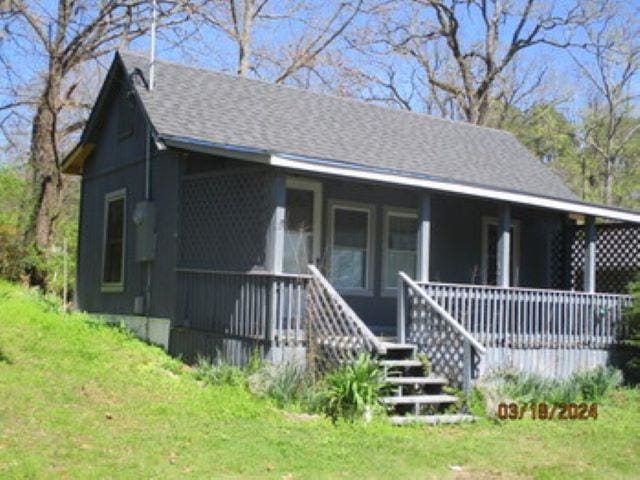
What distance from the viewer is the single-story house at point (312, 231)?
11.3 meters

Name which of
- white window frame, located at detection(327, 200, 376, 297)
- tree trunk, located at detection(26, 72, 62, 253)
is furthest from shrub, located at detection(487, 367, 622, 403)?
tree trunk, located at detection(26, 72, 62, 253)

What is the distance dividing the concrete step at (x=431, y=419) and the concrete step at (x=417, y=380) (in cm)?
49

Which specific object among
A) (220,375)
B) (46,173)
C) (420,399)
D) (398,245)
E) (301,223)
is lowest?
(420,399)

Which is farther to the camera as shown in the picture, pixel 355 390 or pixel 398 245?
pixel 398 245

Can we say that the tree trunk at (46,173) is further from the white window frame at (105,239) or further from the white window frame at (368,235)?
the white window frame at (368,235)

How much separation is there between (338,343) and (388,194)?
17.4 feet

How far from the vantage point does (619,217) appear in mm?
14805

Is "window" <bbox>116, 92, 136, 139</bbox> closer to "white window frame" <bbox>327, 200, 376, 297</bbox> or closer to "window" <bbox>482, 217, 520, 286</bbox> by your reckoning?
"white window frame" <bbox>327, 200, 376, 297</bbox>

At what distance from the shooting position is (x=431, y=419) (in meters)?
9.82

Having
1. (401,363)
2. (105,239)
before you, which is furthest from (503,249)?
(105,239)

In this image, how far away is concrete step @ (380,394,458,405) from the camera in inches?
387

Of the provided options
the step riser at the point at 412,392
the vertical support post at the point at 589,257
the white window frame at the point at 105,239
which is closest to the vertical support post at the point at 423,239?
the step riser at the point at 412,392
